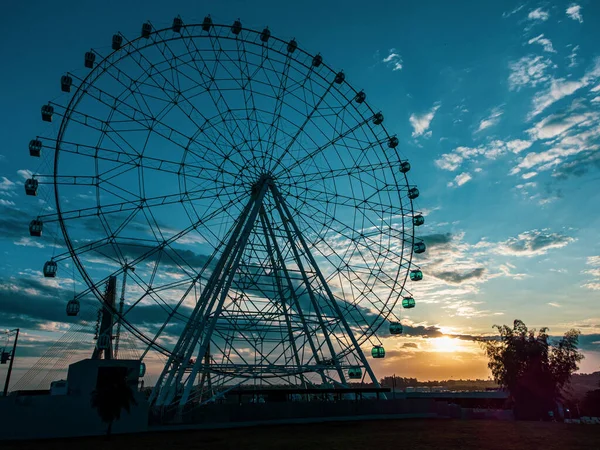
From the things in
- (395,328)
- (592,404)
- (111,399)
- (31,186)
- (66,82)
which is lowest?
(592,404)

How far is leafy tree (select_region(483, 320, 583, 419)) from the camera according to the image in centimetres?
5625

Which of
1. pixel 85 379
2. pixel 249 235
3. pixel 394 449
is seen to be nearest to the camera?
pixel 394 449

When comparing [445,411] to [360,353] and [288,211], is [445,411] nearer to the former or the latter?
[360,353]

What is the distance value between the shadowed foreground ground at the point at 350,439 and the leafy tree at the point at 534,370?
24.8 meters

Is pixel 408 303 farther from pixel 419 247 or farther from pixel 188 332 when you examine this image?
pixel 188 332

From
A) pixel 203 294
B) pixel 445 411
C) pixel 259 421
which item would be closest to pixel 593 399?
pixel 445 411

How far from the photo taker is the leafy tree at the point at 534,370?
56250mm

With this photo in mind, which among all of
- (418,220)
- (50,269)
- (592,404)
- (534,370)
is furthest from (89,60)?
(592,404)

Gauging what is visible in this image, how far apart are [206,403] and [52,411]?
30.2ft

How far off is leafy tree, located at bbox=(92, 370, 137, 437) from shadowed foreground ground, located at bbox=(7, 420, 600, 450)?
47.4 inches

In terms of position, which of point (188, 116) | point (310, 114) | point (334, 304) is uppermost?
point (310, 114)

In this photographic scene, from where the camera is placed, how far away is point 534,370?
189ft

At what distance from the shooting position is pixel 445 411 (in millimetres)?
41906

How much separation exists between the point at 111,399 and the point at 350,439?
45.0ft
